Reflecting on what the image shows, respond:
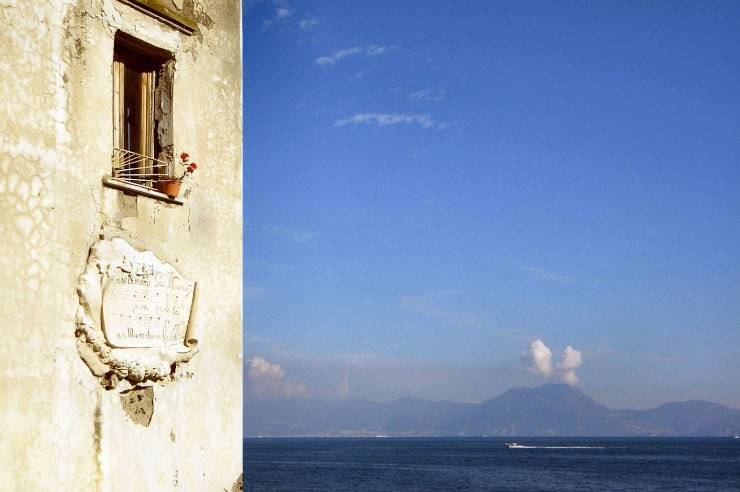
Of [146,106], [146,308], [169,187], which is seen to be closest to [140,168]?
[169,187]

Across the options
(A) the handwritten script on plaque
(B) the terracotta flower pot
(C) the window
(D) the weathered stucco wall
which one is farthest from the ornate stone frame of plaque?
(C) the window

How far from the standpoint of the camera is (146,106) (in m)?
8.52

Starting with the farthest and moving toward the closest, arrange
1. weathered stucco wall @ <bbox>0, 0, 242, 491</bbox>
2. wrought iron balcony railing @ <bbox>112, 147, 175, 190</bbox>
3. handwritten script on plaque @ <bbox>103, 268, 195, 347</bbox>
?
wrought iron balcony railing @ <bbox>112, 147, 175, 190</bbox>
handwritten script on plaque @ <bbox>103, 268, 195, 347</bbox>
weathered stucco wall @ <bbox>0, 0, 242, 491</bbox>

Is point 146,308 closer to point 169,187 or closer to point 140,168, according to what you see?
point 169,187

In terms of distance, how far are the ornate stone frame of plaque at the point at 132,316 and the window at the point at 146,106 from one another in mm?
875

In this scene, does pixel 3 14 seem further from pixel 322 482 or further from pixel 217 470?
pixel 322 482

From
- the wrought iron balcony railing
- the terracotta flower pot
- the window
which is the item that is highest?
the window

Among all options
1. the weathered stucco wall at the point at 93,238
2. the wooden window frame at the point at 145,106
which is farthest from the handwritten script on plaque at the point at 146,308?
the wooden window frame at the point at 145,106

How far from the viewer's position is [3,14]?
695 cm

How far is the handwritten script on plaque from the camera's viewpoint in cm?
753

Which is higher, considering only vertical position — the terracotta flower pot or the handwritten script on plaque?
the terracotta flower pot

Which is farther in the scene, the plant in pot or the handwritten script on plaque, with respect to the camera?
the plant in pot

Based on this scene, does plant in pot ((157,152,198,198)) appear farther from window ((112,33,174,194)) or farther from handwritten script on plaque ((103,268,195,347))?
handwritten script on plaque ((103,268,195,347))

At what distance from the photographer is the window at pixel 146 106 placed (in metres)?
8.34
